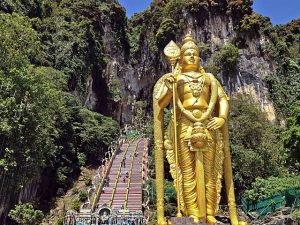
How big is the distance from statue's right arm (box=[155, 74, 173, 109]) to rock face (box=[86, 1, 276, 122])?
57.2 feet

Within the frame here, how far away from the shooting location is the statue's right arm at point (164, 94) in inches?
239

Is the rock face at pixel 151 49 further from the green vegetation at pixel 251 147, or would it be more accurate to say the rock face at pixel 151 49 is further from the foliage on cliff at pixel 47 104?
the green vegetation at pixel 251 147

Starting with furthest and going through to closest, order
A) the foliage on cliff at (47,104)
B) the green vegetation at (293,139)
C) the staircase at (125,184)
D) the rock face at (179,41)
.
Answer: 1. the rock face at (179,41)
2. the staircase at (125,184)
3. the green vegetation at (293,139)
4. the foliage on cliff at (47,104)

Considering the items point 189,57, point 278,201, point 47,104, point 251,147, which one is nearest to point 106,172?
point 47,104

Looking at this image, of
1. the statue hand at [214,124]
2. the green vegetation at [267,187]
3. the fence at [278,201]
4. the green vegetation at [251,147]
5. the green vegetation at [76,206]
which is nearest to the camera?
the statue hand at [214,124]

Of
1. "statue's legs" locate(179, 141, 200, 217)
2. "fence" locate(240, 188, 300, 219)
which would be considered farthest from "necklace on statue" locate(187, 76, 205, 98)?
"fence" locate(240, 188, 300, 219)

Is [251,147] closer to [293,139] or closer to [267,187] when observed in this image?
[267,187]

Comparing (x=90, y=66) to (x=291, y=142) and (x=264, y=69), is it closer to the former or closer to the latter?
(x=264, y=69)

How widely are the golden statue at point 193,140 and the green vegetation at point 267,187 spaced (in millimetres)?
9078

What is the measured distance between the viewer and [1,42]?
11.9 meters

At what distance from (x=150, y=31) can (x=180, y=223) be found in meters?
23.7

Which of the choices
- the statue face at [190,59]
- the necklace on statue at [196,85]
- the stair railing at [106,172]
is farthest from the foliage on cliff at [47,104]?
the necklace on statue at [196,85]

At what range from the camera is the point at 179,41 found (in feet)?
83.1

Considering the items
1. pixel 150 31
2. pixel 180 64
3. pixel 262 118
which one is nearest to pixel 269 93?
pixel 262 118
